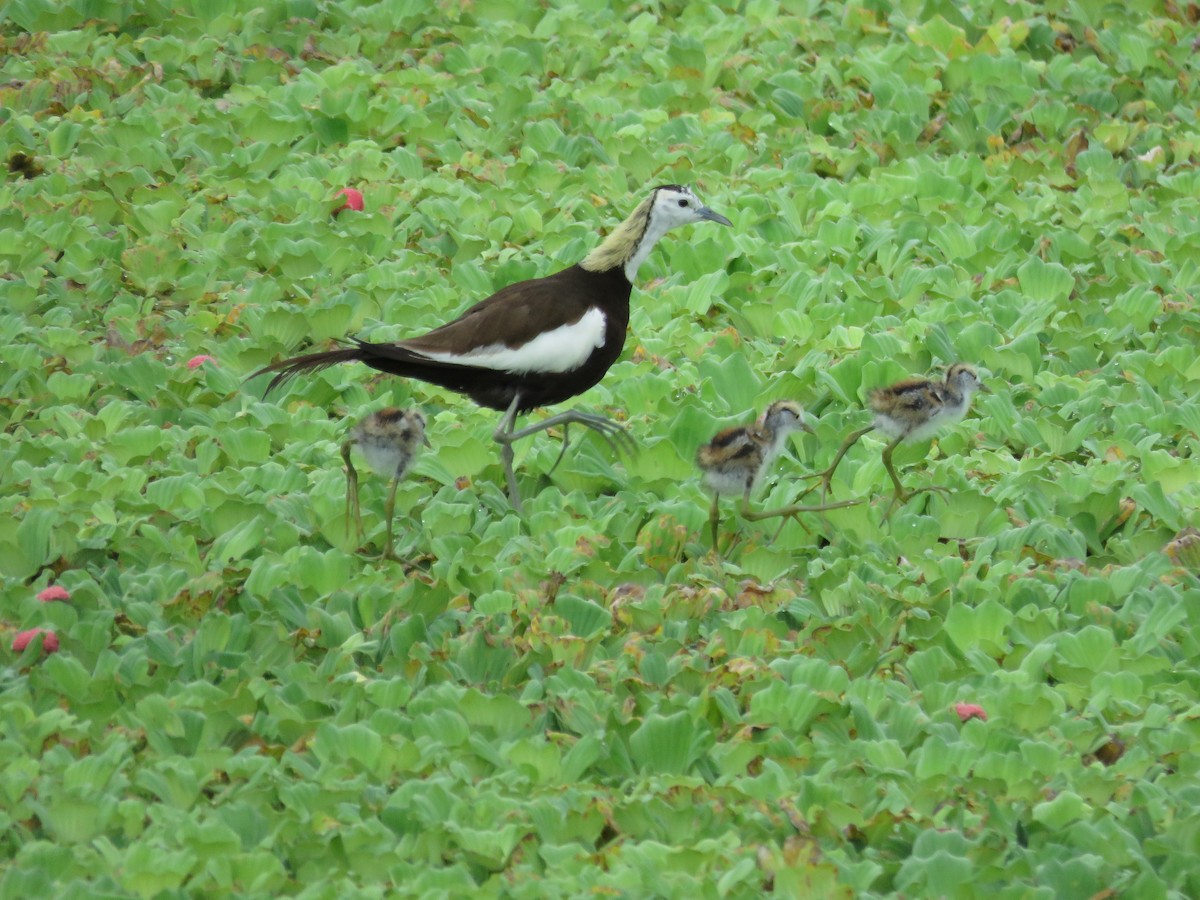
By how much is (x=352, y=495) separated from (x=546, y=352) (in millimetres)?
829

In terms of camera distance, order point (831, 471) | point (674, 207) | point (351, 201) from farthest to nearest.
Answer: point (351, 201)
point (674, 207)
point (831, 471)

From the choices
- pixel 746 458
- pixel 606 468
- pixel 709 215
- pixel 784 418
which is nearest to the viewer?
pixel 746 458

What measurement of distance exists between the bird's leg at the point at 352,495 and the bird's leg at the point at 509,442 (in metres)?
0.53

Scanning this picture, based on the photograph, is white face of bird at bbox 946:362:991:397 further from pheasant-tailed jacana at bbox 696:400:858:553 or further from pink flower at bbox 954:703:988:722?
pink flower at bbox 954:703:988:722

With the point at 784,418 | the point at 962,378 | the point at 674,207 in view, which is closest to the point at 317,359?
the point at 784,418

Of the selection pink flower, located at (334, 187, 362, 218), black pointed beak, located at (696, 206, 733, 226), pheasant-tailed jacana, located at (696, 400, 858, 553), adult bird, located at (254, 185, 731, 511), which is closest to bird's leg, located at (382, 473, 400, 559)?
adult bird, located at (254, 185, 731, 511)

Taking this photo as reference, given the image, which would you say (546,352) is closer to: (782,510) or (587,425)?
(587,425)

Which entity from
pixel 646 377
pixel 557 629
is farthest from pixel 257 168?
pixel 557 629

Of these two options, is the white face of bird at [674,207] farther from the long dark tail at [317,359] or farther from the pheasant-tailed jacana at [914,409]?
the long dark tail at [317,359]

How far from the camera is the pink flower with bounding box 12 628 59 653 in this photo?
15.8 ft

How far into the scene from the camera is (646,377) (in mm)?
6633

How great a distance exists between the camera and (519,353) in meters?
5.93

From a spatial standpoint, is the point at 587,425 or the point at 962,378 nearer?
the point at 962,378

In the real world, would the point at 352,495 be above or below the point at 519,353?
below
